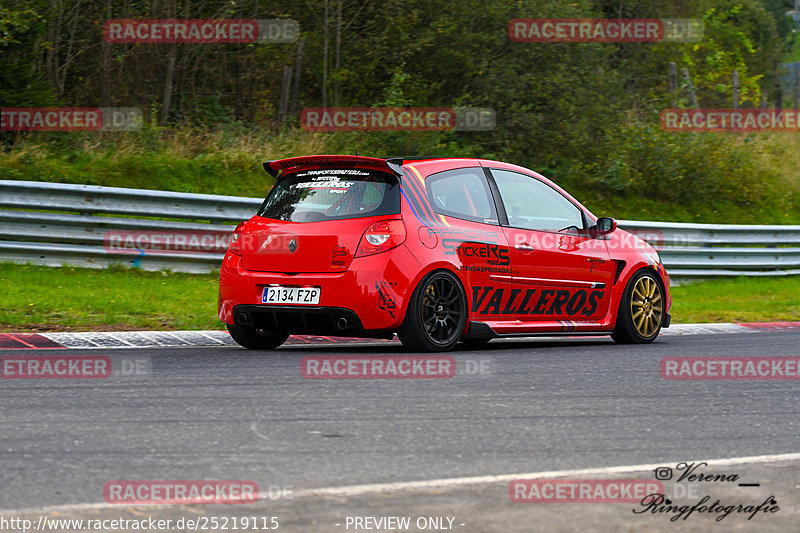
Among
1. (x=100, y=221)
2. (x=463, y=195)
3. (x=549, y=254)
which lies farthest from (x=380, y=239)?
(x=100, y=221)

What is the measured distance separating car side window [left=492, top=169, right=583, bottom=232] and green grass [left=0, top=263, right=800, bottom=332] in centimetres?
307

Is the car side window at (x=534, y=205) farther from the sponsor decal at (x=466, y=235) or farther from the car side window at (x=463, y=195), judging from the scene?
the sponsor decal at (x=466, y=235)

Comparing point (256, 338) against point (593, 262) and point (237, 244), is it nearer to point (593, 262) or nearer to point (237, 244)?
point (237, 244)

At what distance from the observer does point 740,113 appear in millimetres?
27422

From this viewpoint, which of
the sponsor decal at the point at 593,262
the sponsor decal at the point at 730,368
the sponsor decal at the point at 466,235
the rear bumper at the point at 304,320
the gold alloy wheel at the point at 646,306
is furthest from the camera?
the gold alloy wheel at the point at 646,306

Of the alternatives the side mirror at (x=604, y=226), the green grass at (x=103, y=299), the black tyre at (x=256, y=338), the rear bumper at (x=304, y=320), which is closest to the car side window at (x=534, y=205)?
the side mirror at (x=604, y=226)

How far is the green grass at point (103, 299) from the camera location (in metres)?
10.1

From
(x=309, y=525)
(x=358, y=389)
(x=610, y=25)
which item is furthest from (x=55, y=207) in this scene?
(x=610, y=25)

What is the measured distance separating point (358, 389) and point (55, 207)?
294 inches

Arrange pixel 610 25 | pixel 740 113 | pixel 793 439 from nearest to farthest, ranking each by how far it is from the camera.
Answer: pixel 793 439 → pixel 610 25 → pixel 740 113

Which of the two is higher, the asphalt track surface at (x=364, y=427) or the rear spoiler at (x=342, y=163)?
the rear spoiler at (x=342, y=163)

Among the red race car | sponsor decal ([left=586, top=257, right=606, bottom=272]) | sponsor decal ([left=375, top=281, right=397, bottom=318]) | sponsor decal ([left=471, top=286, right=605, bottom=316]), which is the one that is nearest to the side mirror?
the red race car

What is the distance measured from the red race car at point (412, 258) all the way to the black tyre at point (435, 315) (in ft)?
0.03

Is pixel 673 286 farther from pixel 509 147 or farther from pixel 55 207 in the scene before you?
pixel 55 207
